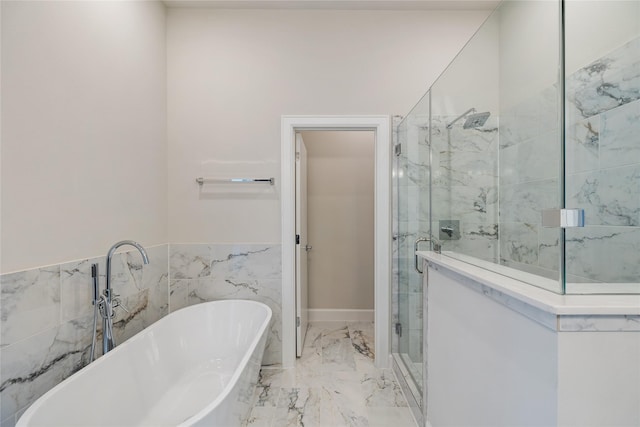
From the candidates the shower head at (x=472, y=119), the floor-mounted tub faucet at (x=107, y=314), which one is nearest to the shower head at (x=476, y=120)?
the shower head at (x=472, y=119)

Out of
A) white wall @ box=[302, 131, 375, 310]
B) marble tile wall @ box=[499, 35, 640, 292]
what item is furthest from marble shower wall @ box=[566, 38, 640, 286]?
white wall @ box=[302, 131, 375, 310]

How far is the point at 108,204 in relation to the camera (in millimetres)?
1605

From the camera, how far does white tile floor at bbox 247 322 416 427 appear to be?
66.2 inches

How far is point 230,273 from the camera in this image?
225 centimetres

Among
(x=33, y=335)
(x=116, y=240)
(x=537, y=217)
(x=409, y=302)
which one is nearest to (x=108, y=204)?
(x=116, y=240)

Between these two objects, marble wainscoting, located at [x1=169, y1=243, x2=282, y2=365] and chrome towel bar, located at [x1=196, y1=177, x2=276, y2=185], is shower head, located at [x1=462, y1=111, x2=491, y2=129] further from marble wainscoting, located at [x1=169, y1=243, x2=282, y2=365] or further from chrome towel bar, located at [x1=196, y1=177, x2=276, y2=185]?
marble wainscoting, located at [x1=169, y1=243, x2=282, y2=365]

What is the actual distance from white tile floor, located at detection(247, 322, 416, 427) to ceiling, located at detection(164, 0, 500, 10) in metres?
2.97

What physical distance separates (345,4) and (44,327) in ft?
9.22

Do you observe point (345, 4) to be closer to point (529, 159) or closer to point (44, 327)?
point (529, 159)

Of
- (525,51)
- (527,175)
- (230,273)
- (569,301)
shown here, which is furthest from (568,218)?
(230,273)

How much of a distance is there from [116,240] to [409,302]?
2.10m

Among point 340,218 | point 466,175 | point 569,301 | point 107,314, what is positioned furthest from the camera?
point 340,218

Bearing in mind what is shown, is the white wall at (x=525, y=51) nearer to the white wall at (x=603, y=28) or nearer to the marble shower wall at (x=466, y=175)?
the white wall at (x=603, y=28)

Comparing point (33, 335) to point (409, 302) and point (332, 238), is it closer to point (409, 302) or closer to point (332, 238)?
point (409, 302)
